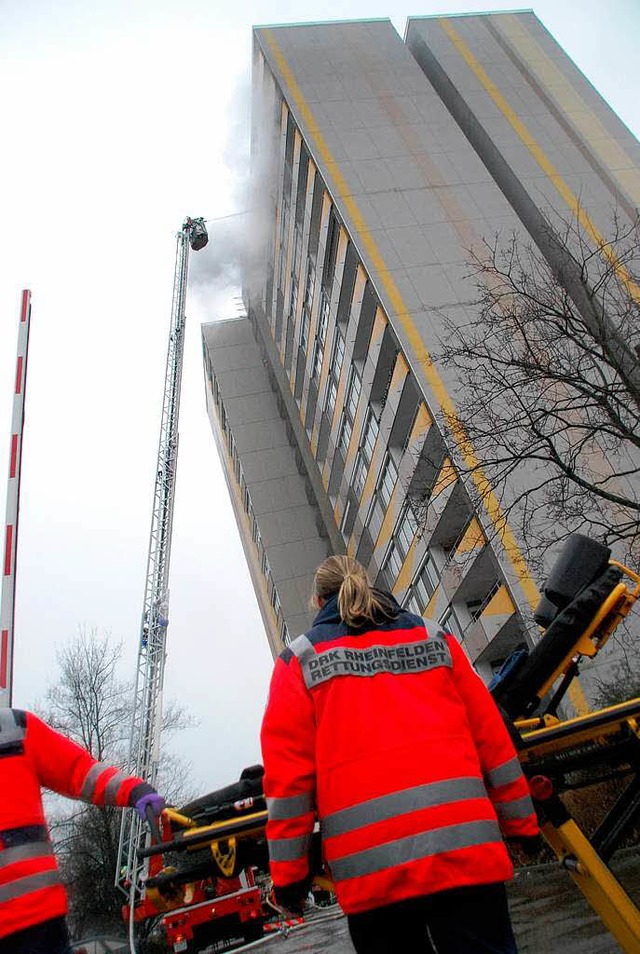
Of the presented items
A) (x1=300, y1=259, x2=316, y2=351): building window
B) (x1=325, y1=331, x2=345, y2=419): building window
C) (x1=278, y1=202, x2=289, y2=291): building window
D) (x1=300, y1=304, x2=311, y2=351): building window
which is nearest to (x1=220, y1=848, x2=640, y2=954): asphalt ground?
(x1=325, y1=331, x2=345, y2=419): building window

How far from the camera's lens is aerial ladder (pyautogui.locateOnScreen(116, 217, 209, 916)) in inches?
669

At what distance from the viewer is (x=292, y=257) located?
2880cm

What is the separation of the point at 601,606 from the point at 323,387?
82.4 ft

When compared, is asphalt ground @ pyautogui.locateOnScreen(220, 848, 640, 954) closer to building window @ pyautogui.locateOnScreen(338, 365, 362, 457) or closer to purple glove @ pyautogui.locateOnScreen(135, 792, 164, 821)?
purple glove @ pyautogui.locateOnScreen(135, 792, 164, 821)

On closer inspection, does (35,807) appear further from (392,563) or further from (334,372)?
(334,372)

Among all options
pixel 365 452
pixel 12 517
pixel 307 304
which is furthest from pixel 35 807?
→ pixel 307 304

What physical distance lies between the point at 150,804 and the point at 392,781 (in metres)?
1.33

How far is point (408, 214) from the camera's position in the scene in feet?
70.8

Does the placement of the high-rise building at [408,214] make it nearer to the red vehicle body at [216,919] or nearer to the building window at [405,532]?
the building window at [405,532]

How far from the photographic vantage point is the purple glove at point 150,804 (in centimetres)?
284

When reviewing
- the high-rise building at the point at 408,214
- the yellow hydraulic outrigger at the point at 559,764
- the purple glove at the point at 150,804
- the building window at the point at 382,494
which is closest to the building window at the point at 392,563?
the high-rise building at the point at 408,214

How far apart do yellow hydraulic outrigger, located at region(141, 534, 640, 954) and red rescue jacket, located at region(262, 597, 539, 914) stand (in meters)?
0.86

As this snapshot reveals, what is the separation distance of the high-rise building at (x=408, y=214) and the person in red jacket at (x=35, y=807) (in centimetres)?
1177

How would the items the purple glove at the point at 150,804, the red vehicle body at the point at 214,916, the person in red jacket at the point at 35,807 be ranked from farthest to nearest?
the red vehicle body at the point at 214,916
the purple glove at the point at 150,804
the person in red jacket at the point at 35,807
